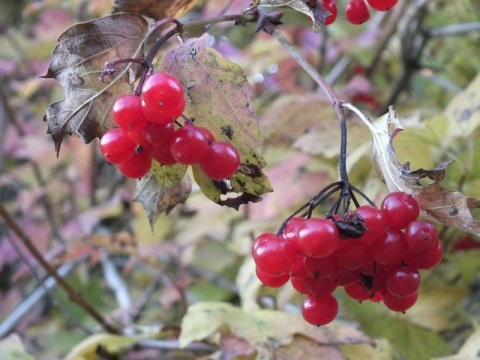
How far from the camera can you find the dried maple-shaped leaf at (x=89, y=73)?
27.5 inches

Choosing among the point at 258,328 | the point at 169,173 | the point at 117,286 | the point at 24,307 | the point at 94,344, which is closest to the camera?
the point at 169,173

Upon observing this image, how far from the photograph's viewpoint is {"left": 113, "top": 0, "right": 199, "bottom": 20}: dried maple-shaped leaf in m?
0.81

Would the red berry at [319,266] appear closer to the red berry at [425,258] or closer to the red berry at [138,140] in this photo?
the red berry at [425,258]

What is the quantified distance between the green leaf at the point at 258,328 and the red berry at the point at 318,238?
1.37ft

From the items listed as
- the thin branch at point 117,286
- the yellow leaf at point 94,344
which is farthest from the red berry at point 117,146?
the thin branch at point 117,286

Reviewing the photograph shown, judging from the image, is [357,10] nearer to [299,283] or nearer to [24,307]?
[299,283]

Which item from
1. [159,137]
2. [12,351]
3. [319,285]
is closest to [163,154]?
[159,137]

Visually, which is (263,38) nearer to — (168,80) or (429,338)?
(429,338)

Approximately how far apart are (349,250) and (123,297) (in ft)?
4.39

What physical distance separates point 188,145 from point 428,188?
259 millimetres

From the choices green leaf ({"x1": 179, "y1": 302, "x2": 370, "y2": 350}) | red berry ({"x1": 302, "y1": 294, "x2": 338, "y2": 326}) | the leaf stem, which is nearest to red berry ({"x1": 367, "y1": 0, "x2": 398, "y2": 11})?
red berry ({"x1": 302, "y1": 294, "x2": 338, "y2": 326})

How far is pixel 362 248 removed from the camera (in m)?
0.61

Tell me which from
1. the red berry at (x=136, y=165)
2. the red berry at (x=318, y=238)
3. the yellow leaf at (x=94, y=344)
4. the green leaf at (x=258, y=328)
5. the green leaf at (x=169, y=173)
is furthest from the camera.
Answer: the yellow leaf at (x=94, y=344)

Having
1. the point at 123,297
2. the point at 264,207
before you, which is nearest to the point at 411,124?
the point at 264,207
